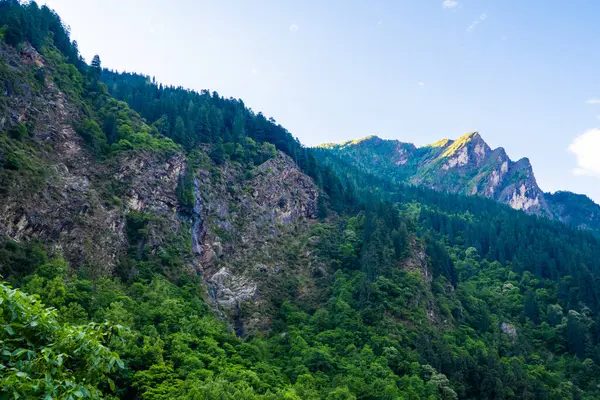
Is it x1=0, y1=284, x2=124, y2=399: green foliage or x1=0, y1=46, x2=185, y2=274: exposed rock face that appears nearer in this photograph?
x1=0, y1=284, x2=124, y2=399: green foliage

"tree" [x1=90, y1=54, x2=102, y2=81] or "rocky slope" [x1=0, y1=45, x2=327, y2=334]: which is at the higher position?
"tree" [x1=90, y1=54, x2=102, y2=81]

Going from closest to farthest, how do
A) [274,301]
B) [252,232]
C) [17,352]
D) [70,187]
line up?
[17,352]
[70,187]
[274,301]
[252,232]

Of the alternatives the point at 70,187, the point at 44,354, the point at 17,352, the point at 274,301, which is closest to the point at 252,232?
the point at 274,301

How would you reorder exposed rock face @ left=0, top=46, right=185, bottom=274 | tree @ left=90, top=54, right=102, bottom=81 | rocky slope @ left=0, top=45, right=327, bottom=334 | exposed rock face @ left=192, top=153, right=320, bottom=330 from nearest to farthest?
exposed rock face @ left=0, top=46, right=185, bottom=274, rocky slope @ left=0, top=45, right=327, bottom=334, exposed rock face @ left=192, top=153, right=320, bottom=330, tree @ left=90, top=54, right=102, bottom=81

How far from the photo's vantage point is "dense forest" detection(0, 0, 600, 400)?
38.0 m

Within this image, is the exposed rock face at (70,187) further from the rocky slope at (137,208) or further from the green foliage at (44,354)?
the green foliage at (44,354)

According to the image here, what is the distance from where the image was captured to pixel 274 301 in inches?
2963

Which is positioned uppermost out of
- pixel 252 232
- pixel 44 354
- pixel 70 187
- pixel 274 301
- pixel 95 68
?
pixel 95 68

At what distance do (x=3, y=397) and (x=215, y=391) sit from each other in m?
29.0

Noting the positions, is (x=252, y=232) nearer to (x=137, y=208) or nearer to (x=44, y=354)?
(x=137, y=208)

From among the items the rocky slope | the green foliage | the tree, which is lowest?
the green foliage

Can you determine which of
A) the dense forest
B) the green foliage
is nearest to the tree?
the dense forest

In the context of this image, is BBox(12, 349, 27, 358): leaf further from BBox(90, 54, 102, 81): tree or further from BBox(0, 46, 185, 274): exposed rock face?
BBox(90, 54, 102, 81): tree

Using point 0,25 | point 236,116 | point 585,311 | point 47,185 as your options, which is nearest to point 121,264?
point 47,185
